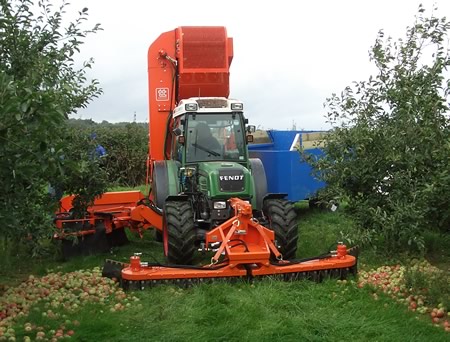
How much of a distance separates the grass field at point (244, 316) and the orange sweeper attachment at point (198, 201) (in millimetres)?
243

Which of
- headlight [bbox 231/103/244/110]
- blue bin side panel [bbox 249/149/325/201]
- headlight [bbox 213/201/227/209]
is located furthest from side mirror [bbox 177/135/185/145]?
blue bin side panel [bbox 249/149/325/201]

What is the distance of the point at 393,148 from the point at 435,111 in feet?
2.45

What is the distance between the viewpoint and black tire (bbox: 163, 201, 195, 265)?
7.37 metres

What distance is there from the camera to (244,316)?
18.3 ft

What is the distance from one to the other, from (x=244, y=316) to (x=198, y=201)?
291 centimetres

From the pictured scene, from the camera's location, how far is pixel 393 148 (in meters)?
8.19

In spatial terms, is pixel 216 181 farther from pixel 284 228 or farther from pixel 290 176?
pixel 290 176

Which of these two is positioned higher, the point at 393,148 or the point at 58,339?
the point at 393,148

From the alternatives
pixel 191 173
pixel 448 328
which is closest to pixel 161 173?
pixel 191 173

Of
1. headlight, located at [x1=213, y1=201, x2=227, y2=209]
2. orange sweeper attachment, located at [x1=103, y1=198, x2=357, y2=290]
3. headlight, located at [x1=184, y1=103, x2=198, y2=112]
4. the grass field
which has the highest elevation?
headlight, located at [x1=184, y1=103, x2=198, y2=112]

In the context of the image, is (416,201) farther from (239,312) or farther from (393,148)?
(239,312)

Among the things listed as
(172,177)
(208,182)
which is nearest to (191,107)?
(172,177)

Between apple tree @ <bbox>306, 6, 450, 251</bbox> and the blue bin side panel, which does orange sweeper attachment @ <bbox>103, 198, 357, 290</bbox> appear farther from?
the blue bin side panel

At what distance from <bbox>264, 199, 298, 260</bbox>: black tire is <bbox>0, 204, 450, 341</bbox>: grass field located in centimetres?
103
